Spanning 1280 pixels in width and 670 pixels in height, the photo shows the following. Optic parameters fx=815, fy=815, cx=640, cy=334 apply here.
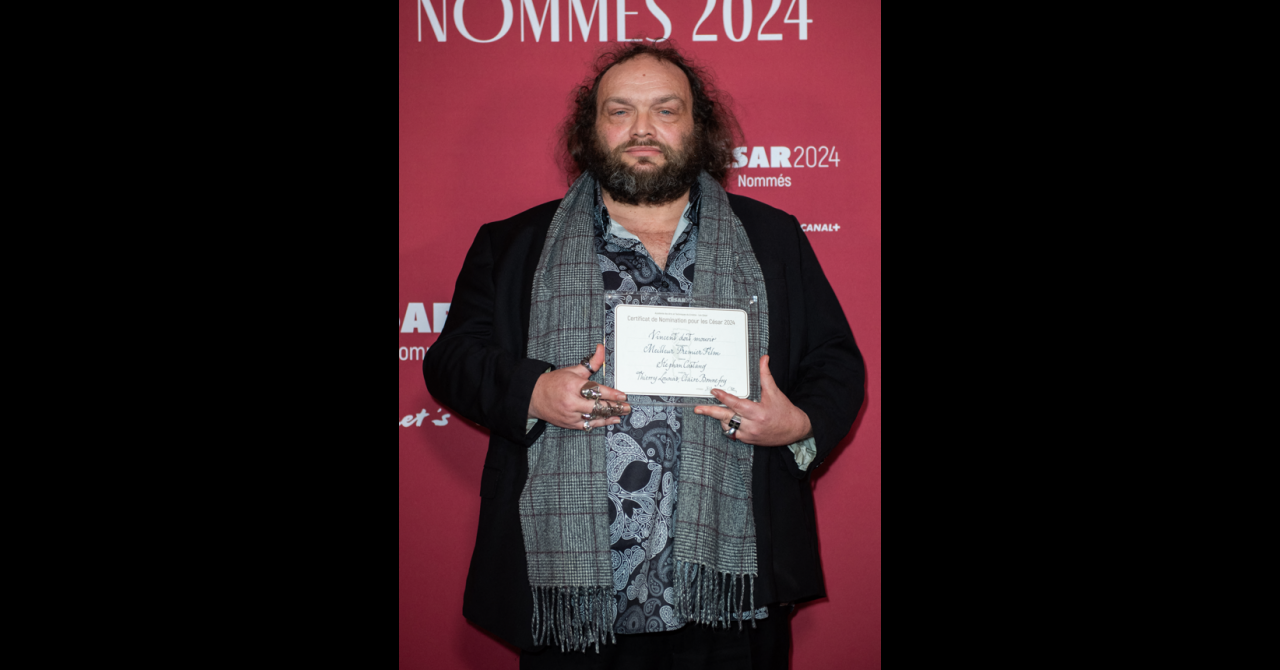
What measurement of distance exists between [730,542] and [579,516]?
42 centimetres

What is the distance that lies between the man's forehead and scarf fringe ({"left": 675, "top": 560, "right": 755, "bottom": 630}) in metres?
1.43

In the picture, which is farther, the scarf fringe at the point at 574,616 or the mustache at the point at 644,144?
the mustache at the point at 644,144

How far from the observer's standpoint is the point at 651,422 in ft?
7.52

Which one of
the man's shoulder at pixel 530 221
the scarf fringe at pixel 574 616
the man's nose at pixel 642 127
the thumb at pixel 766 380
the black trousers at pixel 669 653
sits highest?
the man's nose at pixel 642 127

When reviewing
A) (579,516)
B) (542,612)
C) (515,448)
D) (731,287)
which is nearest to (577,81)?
(731,287)

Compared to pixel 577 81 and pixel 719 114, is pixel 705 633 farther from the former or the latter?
pixel 577 81

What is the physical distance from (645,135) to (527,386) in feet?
2.89

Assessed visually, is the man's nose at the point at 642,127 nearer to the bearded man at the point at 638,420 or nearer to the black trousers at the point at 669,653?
the bearded man at the point at 638,420

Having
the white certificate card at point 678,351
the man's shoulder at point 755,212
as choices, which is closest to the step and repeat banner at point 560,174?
the man's shoulder at point 755,212

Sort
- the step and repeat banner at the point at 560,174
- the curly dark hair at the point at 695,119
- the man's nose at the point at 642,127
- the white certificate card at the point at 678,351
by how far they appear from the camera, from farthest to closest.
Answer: the step and repeat banner at the point at 560,174, the curly dark hair at the point at 695,119, the man's nose at the point at 642,127, the white certificate card at the point at 678,351

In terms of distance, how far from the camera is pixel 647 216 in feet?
8.51

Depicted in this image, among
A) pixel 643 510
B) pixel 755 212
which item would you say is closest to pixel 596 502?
pixel 643 510

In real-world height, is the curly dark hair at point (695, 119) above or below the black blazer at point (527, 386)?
above

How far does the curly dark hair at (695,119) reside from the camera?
2.71 metres
